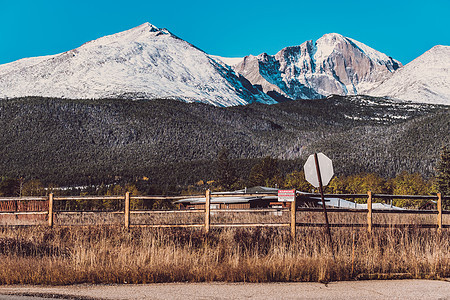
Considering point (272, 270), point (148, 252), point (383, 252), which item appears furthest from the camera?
point (383, 252)

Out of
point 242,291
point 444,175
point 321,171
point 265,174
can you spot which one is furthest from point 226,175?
point 242,291

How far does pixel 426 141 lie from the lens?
7525 inches

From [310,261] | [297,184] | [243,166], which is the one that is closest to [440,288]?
[310,261]

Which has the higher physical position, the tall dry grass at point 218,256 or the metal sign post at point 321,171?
the metal sign post at point 321,171

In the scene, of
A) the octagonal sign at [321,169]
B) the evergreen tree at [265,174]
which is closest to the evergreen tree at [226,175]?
the evergreen tree at [265,174]

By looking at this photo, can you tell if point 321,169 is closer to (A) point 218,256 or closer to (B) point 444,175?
(A) point 218,256

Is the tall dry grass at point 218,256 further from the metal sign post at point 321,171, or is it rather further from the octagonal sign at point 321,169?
the octagonal sign at point 321,169

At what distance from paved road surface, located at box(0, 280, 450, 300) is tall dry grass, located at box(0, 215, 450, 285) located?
476 mm

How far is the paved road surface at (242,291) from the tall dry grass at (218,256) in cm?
48

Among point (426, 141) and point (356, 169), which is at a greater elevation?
point (426, 141)

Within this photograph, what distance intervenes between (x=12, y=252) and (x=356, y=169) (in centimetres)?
15246

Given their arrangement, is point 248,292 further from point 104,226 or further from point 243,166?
point 243,166

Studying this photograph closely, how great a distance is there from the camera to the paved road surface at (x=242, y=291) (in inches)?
369

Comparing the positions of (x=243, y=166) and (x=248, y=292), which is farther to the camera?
(x=243, y=166)
